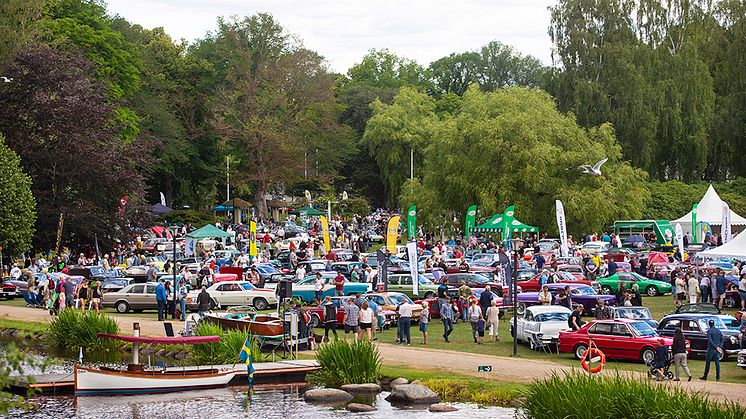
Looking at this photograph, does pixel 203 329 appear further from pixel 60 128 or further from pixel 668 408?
pixel 60 128

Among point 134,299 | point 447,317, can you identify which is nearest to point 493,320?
point 447,317

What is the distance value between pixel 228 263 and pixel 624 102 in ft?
126

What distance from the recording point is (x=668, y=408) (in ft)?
61.6

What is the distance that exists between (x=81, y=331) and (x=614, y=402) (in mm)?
20527

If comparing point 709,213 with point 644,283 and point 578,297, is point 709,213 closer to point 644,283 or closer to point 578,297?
point 644,283

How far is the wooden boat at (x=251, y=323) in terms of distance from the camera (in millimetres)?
33006

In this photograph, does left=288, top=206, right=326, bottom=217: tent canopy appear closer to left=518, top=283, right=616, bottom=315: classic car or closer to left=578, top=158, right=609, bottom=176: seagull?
left=578, top=158, right=609, bottom=176: seagull

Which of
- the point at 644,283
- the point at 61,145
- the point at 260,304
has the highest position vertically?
the point at 61,145

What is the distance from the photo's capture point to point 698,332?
29.6 m

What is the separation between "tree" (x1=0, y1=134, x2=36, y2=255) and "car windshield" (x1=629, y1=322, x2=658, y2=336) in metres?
31.7

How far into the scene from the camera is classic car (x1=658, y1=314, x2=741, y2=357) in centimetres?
2950

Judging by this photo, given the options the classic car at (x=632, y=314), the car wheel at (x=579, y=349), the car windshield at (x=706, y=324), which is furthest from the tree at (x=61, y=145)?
the car windshield at (x=706, y=324)

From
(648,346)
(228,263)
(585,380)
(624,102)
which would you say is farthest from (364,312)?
(624,102)

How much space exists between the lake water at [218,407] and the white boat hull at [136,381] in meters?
0.24
